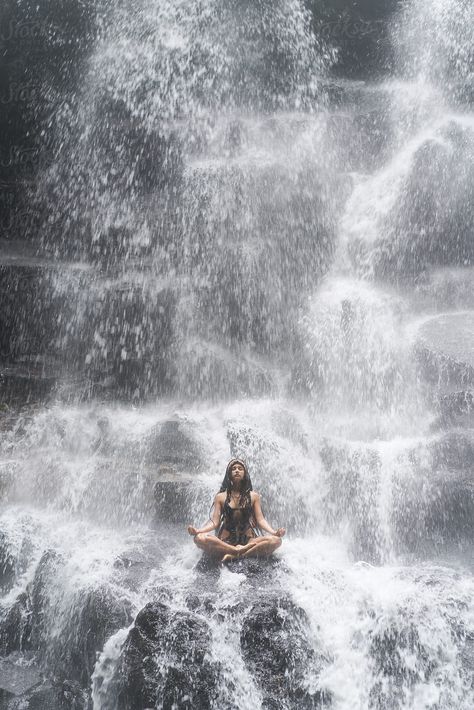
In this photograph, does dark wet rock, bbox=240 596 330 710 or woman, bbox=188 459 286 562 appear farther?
woman, bbox=188 459 286 562

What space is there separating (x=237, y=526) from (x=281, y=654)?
1.62 m

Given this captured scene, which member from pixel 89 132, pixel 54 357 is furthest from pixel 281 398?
pixel 89 132

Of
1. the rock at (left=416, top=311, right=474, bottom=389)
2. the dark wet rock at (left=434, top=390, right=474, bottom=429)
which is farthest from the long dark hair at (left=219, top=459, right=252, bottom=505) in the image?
the rock at (left=416, top=311, right=474, bottom=389)

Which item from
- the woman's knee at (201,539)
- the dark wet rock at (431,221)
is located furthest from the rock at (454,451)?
the dark wet rock at (431,221)

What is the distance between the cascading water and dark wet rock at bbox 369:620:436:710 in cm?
2

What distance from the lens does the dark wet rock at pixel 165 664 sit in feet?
15.8

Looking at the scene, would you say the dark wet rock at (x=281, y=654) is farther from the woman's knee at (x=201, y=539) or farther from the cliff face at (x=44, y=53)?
the cliff face at (x=44, y=53)

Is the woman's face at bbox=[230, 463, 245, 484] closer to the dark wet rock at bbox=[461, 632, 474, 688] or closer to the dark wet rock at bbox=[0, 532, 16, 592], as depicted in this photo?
the dark wet rock at bbox=[461, 632, 474, 688]

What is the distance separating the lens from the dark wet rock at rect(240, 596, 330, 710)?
4926 millimetres

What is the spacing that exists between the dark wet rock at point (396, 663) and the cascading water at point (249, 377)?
0.07 ft

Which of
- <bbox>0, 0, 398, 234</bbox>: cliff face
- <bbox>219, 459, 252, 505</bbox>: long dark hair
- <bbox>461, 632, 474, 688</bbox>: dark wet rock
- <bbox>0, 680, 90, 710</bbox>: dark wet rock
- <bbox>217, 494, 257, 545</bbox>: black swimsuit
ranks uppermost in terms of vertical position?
<bbox>0, 0, 398, 234</bbox>: cliff face

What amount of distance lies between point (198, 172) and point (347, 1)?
6.83 m

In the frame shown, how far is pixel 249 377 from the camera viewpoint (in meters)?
11.0

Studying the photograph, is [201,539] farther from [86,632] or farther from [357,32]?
[357,32]
